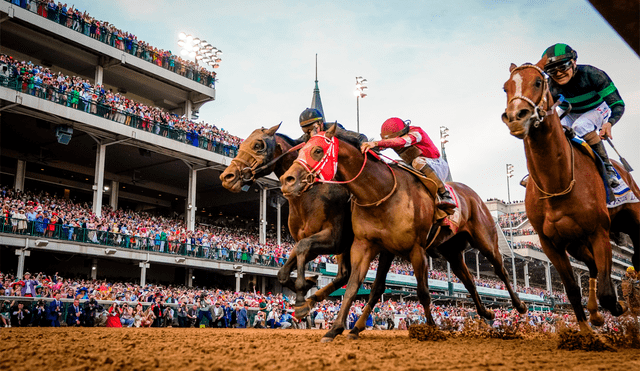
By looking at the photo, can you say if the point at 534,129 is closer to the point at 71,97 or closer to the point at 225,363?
the point at 225,363

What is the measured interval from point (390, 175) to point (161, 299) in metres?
13.9

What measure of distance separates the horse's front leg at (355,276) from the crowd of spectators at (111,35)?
27359 mm

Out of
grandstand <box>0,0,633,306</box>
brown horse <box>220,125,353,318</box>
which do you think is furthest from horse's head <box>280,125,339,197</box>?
grandstand <box>0,0,633,306</box>

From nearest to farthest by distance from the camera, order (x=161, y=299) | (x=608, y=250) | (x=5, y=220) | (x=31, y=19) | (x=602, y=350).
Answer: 1. (x=602, y=350)
2. (x=608, y=250)
3. (x=161, y=299)
4. (x=5, y=220)
5. (x=31, y=19)

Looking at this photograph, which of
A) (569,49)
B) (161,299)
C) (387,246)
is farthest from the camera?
(161,299)

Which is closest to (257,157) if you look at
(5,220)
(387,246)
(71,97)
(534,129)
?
(387,246)

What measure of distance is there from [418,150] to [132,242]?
19.9m

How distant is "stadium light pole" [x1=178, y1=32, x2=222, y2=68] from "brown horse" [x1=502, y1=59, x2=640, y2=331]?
35134 mm

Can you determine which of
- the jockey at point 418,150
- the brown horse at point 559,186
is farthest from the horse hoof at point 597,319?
the jockey at point 418,150

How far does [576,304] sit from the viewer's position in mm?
6547

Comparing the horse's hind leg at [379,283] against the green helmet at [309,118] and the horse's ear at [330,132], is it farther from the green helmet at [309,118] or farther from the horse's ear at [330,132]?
the green helmet at [309,118]

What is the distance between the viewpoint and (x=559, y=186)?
569cm

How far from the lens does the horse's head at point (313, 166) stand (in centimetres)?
610

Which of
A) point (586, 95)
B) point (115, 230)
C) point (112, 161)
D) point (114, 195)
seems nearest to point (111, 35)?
point (112, 161)
